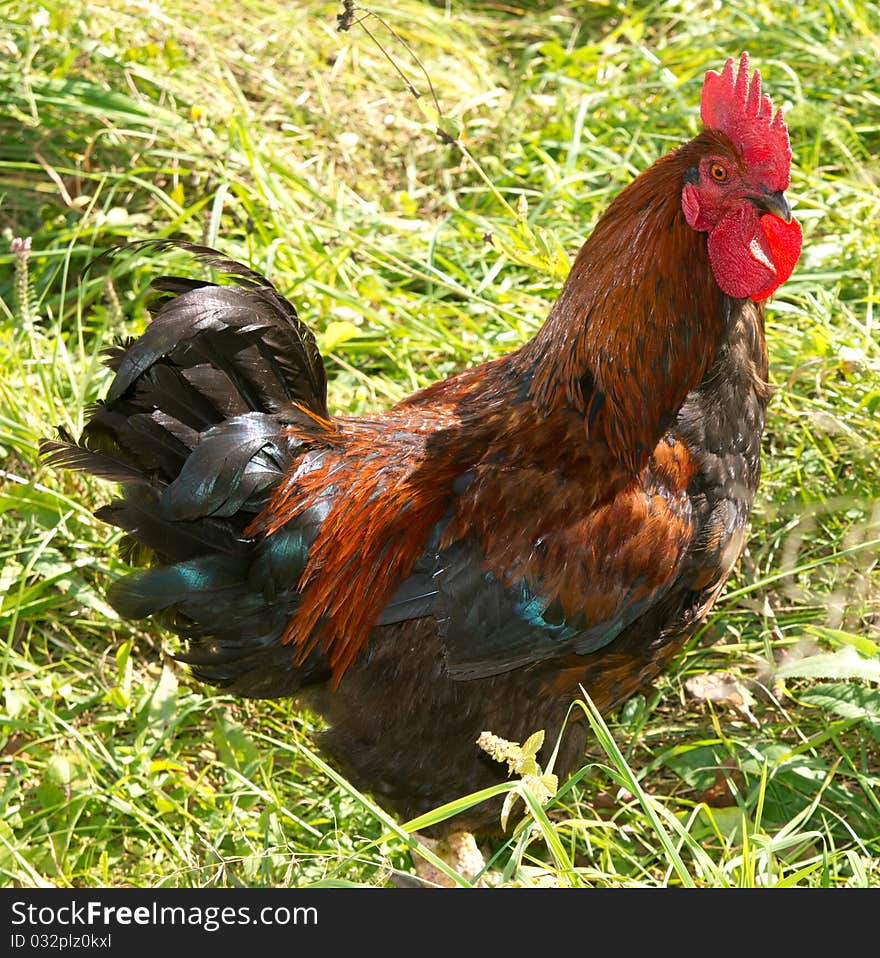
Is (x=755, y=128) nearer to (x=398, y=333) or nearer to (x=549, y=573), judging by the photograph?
(x=549, y=573)

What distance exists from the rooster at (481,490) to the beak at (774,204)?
1cm

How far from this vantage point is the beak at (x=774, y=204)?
3057mm

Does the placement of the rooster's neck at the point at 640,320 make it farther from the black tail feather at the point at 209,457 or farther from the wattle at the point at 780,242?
the black tail feather at the point at 209,457

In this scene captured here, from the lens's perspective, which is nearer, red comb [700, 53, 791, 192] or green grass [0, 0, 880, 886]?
red comb [700, 53, 791, 192]

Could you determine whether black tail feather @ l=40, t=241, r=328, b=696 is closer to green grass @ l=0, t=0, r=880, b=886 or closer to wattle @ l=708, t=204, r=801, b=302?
green grass @ l=0, t=0, r=880, b=886

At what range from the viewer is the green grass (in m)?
3.61

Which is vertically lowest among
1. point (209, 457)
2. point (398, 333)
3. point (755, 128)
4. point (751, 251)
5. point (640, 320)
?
point (398, 333)

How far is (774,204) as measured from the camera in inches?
121

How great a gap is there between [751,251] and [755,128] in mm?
329

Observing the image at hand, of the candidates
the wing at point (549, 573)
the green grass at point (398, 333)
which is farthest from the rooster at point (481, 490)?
the green grass at point (398, 333)

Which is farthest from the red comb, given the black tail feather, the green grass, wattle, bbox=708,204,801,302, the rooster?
the black tail feather

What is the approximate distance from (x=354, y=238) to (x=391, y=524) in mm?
1917

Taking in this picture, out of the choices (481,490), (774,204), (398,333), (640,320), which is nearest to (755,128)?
(774,204)

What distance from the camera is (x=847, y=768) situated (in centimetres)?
368
